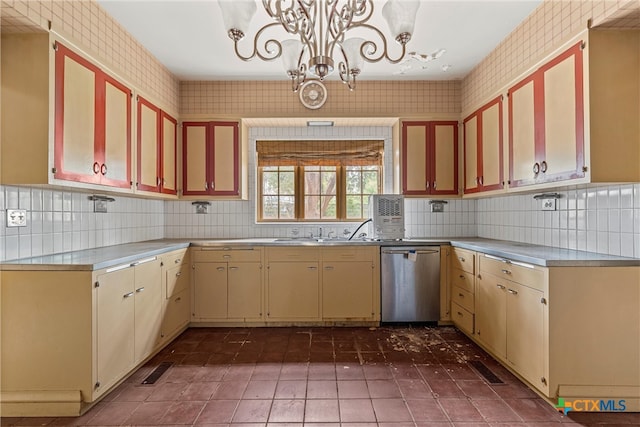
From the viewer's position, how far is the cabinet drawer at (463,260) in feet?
9.68

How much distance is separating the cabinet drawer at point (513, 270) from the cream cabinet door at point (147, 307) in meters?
2.63

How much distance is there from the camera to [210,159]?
12.0ft

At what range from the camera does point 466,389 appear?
2168 millimetres

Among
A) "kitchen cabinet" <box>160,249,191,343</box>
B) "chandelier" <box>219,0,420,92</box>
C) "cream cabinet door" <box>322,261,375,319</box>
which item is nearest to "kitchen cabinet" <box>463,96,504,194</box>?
"cream cabinet door" <box>322,261,375,319</box>

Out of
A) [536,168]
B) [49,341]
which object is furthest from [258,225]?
[536,168]

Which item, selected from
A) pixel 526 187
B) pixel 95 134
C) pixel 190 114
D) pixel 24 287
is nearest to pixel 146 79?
pixel 190 114

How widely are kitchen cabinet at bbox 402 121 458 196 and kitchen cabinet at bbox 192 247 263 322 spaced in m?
1.82

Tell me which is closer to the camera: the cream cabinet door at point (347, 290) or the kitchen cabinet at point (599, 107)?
the kitchen cabinet at point (599, 107)

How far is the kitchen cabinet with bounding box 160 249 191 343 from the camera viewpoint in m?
2.84

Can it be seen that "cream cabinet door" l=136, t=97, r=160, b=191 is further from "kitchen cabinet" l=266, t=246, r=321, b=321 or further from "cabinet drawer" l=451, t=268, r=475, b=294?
"cabinet drawer" l=451, t=268, r=475, b=294

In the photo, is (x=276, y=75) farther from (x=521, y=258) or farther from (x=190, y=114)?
(x=521, y=258)

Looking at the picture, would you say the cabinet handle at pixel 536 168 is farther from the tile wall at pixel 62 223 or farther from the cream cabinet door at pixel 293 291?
the tile wall at pixel 62 223

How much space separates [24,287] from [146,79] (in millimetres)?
1996

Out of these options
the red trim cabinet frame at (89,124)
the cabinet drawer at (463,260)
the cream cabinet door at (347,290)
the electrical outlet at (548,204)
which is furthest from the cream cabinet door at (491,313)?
the red trim cabinet frame at (89,124)
